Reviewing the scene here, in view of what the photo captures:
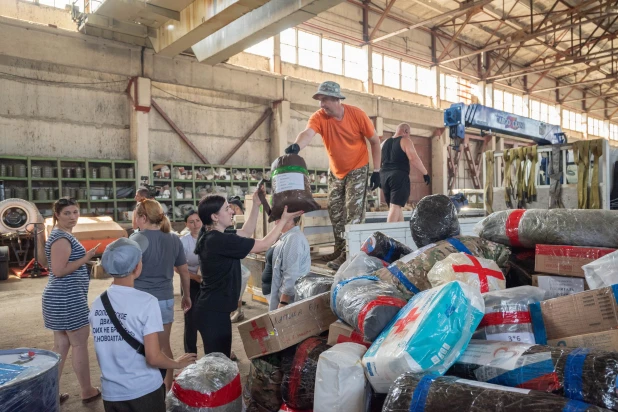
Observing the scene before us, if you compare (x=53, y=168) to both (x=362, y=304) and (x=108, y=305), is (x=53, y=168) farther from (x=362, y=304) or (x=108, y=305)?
(x=362, y=304)

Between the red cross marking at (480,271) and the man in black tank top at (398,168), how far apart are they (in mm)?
2448

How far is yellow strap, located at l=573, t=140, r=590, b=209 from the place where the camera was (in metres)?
4.57

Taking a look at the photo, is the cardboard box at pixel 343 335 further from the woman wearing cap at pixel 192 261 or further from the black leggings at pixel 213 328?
the woman wearing cap at pixel 192 261

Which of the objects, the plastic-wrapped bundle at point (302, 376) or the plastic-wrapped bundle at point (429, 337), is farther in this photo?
the plastic-wrapped bundle at point (302, 376)

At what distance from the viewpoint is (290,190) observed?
2924 millimetres

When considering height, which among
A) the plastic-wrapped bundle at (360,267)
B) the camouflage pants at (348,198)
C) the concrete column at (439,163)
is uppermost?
the concrete column at (439,163)

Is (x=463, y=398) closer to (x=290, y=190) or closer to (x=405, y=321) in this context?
(x=405, y=321)

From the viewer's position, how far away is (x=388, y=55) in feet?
48.1

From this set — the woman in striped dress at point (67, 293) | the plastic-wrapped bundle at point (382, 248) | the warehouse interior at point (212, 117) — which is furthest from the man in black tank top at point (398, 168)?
→ the woman in striped dress at point (67, 293)

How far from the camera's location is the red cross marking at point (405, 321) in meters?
1.64

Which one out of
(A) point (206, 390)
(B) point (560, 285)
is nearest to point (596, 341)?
(B) point (560, 285)

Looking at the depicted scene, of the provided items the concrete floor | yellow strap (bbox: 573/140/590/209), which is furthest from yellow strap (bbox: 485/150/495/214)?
the concrete floor

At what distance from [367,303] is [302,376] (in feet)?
1.74

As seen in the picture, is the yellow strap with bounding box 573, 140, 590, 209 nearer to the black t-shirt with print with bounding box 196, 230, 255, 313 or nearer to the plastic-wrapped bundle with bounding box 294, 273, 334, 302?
the plastic-wrapped bundle with bounding box 294, 273, 334, 302
